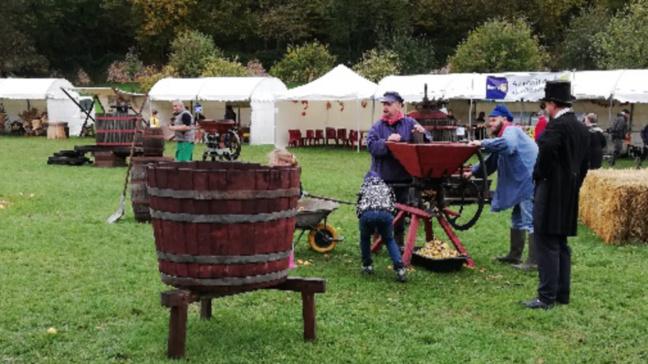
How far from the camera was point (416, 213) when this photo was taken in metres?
7.44

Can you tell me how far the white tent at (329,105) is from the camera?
24531 millimetres

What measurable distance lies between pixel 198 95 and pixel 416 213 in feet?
73.2

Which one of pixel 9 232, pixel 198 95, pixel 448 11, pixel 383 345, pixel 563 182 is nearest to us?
pixel 383 345

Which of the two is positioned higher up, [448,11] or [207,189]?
[448,11]

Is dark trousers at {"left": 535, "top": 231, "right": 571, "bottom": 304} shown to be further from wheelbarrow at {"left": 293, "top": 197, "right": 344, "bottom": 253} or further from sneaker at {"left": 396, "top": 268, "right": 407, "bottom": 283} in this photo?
wheelbarrow at {"left": 293, "top": 197, "right": 344, "bottom": 253}

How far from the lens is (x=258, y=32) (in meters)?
54.1

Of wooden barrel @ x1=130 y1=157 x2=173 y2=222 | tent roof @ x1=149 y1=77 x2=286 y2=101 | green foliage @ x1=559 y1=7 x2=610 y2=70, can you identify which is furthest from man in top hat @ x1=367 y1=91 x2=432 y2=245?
green foliage @ x1=559 y1=7 x2=610 y2=70

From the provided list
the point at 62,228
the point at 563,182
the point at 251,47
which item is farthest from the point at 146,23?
the point at 563,182

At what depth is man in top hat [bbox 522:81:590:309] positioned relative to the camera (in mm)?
6012

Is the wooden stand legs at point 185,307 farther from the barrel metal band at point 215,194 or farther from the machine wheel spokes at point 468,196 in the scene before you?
the machine wheel spokes at point 468,196

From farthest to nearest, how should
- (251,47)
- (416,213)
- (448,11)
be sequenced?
(251,47) → (448,11) → (416,213)

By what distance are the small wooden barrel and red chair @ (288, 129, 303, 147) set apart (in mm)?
10249

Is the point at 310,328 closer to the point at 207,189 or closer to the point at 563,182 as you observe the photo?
the point at 207,189

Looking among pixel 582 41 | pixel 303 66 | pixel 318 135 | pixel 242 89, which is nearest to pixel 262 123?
pixel 242 89
